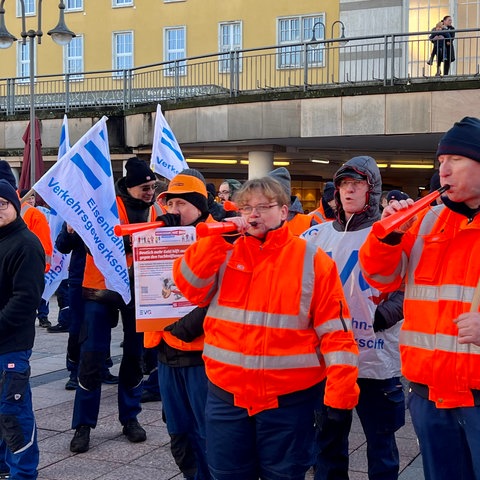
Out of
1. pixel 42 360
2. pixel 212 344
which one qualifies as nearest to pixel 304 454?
pixel 212 344

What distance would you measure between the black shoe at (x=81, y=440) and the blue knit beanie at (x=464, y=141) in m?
3.77

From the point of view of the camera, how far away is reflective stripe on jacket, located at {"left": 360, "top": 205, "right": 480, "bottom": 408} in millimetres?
2984

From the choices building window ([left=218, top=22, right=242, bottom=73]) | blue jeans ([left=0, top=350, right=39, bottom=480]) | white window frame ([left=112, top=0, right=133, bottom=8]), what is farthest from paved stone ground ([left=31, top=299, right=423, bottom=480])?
white window frame ([left=112, top=0, right=133, bottom=8])

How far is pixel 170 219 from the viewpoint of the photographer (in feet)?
15.3

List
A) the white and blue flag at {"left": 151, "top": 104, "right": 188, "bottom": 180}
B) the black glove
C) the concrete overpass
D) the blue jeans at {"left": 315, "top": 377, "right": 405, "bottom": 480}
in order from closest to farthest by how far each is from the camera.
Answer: the blue jeans at {"left": 315, "top": 377, "right": 405, "bottom": 480} → the black glove → the white and blue flag at {"left": 151, "top": 104, "right": 188, "bottom": 180} → the concrete overpass

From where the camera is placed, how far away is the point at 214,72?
1980 centimetres

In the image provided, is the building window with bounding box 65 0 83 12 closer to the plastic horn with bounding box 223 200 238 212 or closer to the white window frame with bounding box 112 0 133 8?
the white window frame with bounding box 112 0 133 8

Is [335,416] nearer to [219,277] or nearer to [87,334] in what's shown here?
[219,277]

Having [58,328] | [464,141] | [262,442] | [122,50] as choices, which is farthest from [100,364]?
[122,50]

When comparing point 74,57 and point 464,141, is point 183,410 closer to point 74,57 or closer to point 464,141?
point 464,141

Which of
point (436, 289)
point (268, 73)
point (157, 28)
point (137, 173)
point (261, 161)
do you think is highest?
point (157, 28)

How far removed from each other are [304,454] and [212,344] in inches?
25.6

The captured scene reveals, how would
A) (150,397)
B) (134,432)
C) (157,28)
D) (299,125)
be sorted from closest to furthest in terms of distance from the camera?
(134,432) → (150,397) → (299,125) → (157,28)

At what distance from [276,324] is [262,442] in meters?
0.54
